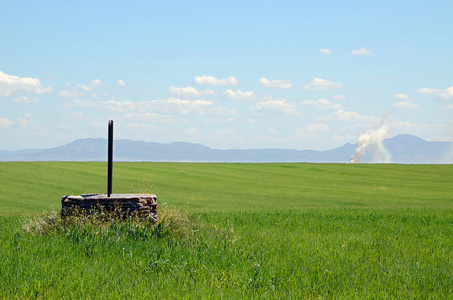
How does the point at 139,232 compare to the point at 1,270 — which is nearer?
the point at 1,270

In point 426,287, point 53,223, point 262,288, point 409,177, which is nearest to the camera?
point 262,288

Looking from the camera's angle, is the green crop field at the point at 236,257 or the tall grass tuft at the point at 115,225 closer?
the green crop field at the point at 236,257

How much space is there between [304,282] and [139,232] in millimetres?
4943

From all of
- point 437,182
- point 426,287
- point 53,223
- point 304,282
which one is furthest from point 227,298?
point 437,182

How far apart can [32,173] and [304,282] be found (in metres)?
41.9

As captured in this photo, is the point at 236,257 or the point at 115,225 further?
the point at 115,225

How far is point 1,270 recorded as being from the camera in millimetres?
8820

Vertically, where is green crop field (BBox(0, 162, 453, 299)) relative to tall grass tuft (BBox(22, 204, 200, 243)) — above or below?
below

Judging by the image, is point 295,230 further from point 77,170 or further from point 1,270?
point 77,170

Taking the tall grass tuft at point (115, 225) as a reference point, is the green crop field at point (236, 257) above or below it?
below

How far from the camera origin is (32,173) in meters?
45.5

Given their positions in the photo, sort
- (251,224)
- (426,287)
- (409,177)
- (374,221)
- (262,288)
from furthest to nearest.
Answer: (409,177) < (374,221) < (251,224) < (426,287) < (262,288)

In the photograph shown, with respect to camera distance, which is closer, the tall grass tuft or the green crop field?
the green crop field

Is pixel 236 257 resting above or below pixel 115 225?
below
